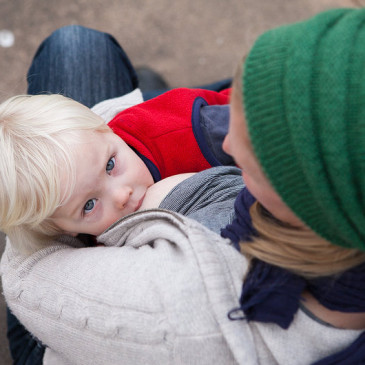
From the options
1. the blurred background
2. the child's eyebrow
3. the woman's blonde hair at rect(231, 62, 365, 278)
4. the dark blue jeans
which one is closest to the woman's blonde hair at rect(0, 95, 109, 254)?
the child's eyebrow

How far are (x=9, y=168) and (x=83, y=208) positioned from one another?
0.20 meters

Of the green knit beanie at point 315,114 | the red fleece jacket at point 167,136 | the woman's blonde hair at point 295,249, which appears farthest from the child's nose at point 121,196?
the green knit beanie at point 315,114

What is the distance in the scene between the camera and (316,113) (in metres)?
0.52

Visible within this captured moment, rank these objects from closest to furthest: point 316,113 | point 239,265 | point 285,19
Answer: point 316,113, point 239,265, point 285,19

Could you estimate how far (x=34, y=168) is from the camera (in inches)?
36.4

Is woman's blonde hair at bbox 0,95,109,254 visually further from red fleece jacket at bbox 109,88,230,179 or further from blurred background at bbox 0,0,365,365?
blurred background at bbox 0,0,365,365

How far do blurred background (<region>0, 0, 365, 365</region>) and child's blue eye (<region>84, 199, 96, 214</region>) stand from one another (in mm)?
1049

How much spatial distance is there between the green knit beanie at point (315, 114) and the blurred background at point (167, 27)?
1.40 meters

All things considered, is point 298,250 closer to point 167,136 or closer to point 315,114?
point 315,114

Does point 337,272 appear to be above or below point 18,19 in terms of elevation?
below

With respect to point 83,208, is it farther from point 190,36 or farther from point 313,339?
point 190,36

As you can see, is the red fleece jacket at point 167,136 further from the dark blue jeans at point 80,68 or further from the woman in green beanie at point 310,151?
the woman in green beanie at point 310,151

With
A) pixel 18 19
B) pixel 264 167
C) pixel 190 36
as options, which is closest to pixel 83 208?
pixel 264 167

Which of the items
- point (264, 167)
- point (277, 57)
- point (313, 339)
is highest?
point (277, 57)
